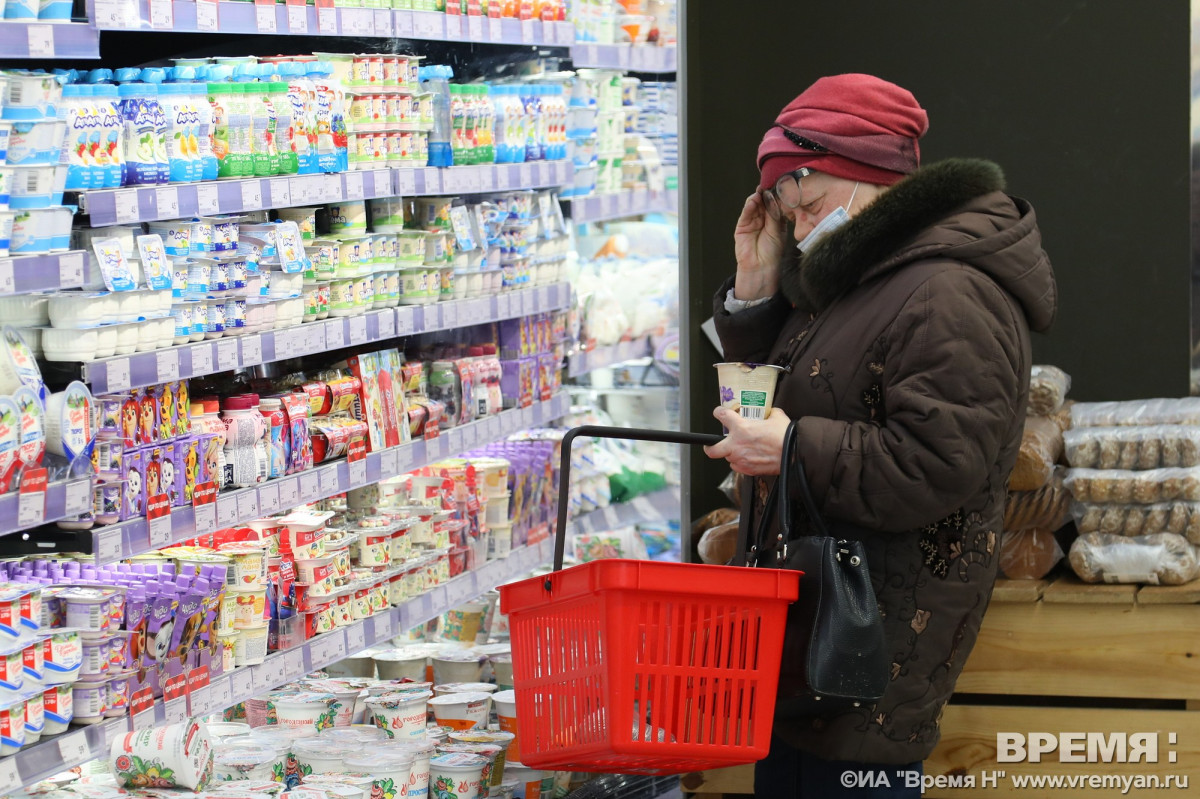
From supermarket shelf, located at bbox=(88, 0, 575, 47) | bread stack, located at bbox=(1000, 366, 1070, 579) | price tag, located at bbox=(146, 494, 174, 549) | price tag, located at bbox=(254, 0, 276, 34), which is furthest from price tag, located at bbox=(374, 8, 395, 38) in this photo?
bread stack, located at bbox=(1000, 366, 1070, 579)

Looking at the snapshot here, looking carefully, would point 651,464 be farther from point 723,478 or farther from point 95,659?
point 95,659

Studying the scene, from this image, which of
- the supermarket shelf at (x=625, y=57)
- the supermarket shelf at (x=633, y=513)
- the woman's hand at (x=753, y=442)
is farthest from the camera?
the supermarket shelf at (x=633, y=513)

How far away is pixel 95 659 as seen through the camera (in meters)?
2.55

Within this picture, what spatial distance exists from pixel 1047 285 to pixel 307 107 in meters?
1.69

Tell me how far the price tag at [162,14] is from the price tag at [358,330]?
0.94m

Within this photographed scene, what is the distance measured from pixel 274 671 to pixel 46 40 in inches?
57.7

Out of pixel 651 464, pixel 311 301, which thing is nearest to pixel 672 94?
pixel 651 464

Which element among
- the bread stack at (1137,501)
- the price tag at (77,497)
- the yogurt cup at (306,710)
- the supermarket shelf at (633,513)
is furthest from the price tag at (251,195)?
the bread stack at (1137,501)

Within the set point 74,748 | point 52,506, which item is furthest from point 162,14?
point 74,748

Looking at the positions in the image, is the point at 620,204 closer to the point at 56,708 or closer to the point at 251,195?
the point at 251,195

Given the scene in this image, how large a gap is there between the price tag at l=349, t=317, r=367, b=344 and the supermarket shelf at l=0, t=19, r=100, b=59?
1.10 metres

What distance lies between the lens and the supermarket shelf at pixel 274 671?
2.42 meters

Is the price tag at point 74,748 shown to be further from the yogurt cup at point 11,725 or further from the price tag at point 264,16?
the price tag at point 264,16

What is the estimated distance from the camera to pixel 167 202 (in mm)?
2701
